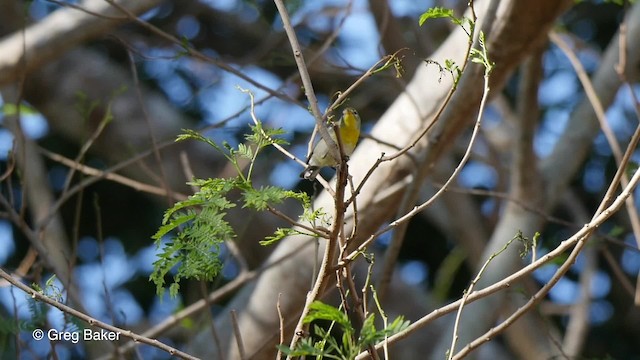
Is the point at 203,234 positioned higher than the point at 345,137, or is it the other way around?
the point at 345,137

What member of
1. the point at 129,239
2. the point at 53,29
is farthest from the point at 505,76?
the point at 129,239

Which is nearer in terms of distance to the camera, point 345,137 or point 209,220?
point 209,220

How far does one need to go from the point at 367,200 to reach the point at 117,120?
2.64 meters

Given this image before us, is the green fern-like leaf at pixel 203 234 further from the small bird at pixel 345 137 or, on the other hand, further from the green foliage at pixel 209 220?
the small bird at pixel 345 137

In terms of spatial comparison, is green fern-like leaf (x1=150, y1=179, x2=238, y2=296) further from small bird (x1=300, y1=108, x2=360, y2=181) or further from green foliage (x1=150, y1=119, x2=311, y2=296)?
small bird (x1=300, y1=108, x2=360, y2=181)

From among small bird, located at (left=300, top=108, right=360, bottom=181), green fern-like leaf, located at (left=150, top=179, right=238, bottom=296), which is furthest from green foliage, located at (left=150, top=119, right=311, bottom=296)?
small bird, located at (left=300, top=108, right=360, bottom=181)

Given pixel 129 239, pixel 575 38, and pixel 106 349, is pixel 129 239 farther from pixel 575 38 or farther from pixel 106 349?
pixel 575 38

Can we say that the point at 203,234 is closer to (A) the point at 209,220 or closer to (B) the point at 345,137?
(A) the point at 209,220

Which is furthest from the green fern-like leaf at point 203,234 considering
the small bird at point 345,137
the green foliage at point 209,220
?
the small bird at point 345,137

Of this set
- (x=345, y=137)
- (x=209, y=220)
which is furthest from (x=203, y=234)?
(x=345, y=137)

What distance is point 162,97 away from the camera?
17.9 feet

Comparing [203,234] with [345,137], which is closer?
[203,234]

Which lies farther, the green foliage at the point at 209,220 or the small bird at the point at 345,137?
the small bird at the point at 345,137

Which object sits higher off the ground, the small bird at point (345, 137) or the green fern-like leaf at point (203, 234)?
the small bird at point (345, 137)
